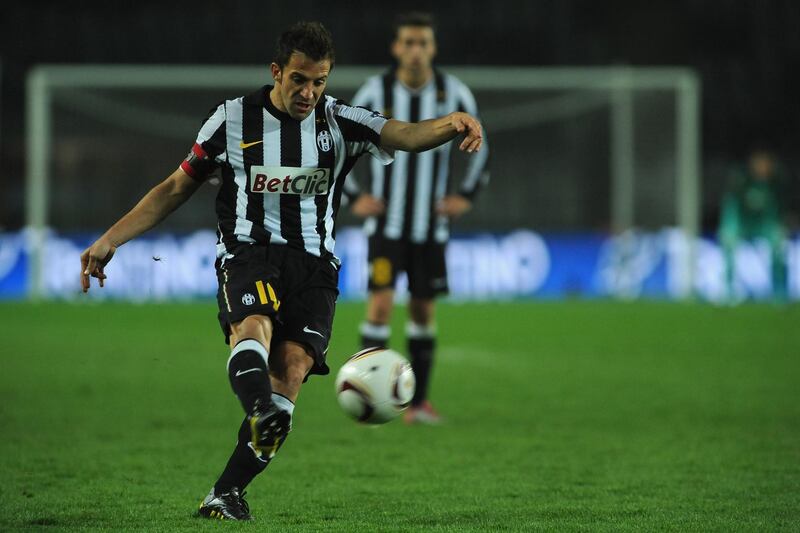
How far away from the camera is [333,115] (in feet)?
15.0

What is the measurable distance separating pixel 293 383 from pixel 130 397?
13.6 ft

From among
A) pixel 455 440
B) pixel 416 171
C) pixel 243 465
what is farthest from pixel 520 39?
pixel 243 465

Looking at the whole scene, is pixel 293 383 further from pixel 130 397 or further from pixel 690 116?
pixel 690 116

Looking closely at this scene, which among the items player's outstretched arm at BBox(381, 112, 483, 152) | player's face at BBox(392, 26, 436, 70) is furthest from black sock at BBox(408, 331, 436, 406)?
player's outstretched arm at BBox(381, 112, 483, 152)

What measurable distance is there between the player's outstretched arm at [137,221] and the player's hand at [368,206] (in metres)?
2.87

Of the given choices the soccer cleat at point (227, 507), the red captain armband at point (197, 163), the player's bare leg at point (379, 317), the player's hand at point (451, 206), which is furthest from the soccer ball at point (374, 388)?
the player's hand at point (451, 206)

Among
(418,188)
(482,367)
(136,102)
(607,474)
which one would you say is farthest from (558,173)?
(607,474)

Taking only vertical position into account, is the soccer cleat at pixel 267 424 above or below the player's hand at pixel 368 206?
below

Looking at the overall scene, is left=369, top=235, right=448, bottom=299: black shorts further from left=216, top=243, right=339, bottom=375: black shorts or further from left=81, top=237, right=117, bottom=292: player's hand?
left=81, top=237, right=117, bottom=292: player's hand

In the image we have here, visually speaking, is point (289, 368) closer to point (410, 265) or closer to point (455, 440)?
point (455, 440)

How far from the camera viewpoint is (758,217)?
17578 mm

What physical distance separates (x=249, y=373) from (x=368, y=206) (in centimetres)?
346

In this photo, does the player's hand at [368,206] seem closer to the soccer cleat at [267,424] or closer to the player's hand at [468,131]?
the player's hand at [468,131]

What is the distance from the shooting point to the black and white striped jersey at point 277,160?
4.48 m
